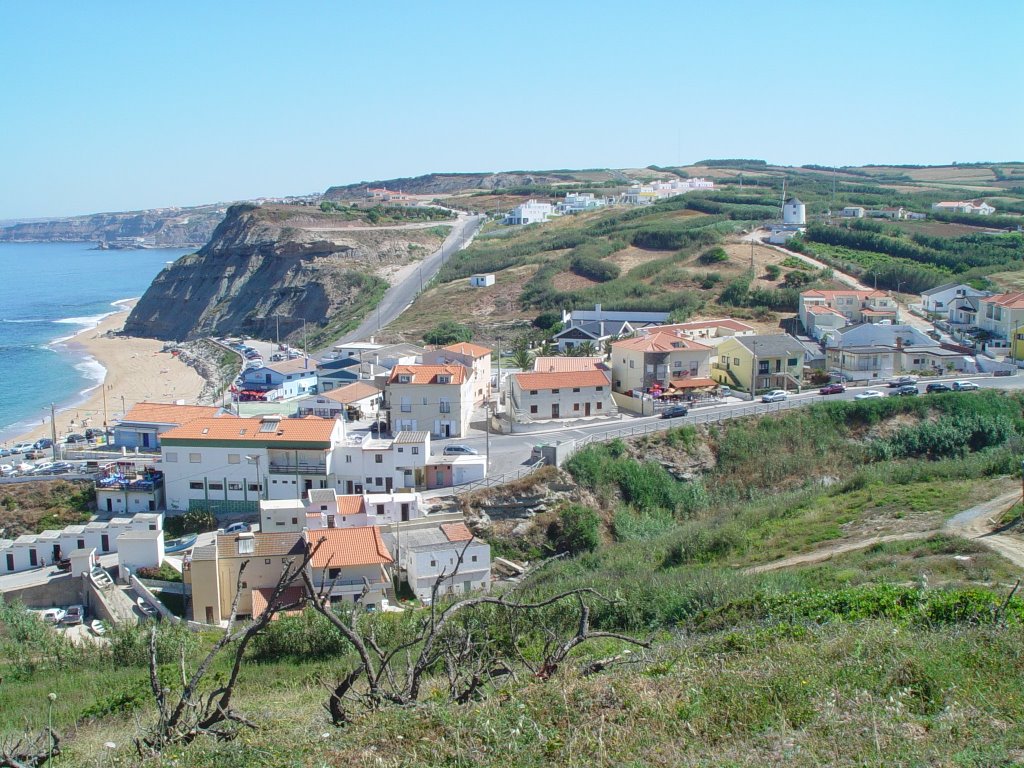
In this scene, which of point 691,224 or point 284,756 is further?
point 691,224

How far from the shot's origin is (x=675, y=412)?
30969 mm

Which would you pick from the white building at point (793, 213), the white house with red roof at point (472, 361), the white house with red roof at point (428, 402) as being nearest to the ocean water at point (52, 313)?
the white house with red roof at point (472, 361)

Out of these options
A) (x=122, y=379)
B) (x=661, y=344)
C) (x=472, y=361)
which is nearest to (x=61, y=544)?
(x=472, y=361)

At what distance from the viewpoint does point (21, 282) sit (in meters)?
119

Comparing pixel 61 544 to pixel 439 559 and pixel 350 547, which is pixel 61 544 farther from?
pixel 439 559

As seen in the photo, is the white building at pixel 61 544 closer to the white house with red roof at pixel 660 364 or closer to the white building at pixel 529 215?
the white house with red roof at pixel 660 364

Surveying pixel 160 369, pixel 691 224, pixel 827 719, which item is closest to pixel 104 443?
pixel 160 369

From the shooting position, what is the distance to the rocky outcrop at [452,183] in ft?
454

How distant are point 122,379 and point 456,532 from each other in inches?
1431

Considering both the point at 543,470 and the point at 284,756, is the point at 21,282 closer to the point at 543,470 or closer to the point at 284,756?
the point at 543,470

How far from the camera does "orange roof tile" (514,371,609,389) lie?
102 ft

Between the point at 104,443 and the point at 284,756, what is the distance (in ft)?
94.1

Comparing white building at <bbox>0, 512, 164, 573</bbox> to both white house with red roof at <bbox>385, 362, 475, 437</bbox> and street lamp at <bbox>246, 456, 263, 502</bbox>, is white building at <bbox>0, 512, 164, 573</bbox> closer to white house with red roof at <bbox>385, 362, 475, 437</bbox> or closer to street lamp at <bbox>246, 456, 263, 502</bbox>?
street lamp at <bbox>246, 456, 263, 502</bbox>

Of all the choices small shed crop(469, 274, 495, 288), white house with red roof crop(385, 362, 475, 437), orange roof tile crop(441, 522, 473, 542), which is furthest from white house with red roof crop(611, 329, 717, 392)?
small shed crop(469, 274, 495, 288)
